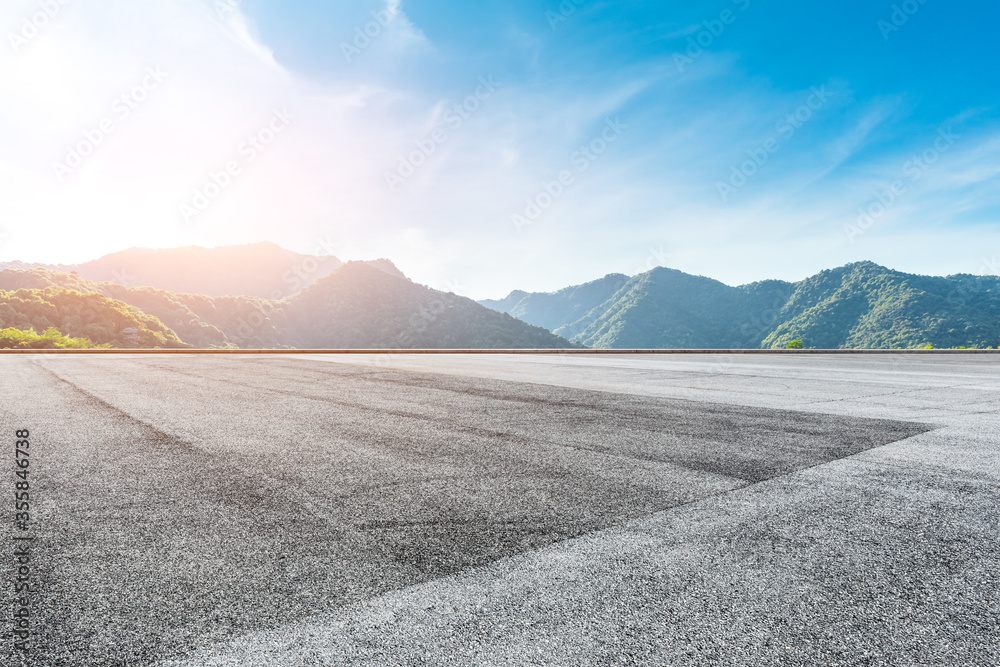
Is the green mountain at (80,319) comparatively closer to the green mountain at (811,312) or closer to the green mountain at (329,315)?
the green mountain at (329,315)

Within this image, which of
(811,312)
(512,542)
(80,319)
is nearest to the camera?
(512,542)

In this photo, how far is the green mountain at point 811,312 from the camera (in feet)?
253

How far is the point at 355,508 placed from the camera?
3.18 m

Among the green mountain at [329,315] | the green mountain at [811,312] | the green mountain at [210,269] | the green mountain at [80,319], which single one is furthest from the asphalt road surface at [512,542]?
the green mountain at [210,269]

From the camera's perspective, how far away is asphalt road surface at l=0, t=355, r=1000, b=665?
1.82 metres

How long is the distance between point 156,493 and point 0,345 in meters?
42.2

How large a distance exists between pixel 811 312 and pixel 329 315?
→ 283ft

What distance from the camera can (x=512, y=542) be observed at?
2.66 metres

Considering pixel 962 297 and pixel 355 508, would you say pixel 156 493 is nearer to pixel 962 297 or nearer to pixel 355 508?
pixel 355 508

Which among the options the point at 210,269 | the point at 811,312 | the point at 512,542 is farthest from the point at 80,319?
the point at 210,269

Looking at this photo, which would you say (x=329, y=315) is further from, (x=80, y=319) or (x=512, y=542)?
(x=512, y=542)

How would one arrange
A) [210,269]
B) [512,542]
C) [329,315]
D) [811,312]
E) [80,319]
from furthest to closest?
[210,269] < [811,312] < [329,315] < [80,319] < [512,542]

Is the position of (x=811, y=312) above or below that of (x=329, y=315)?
above

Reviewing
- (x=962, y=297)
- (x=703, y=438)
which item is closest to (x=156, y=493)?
(x=703, y=438)
